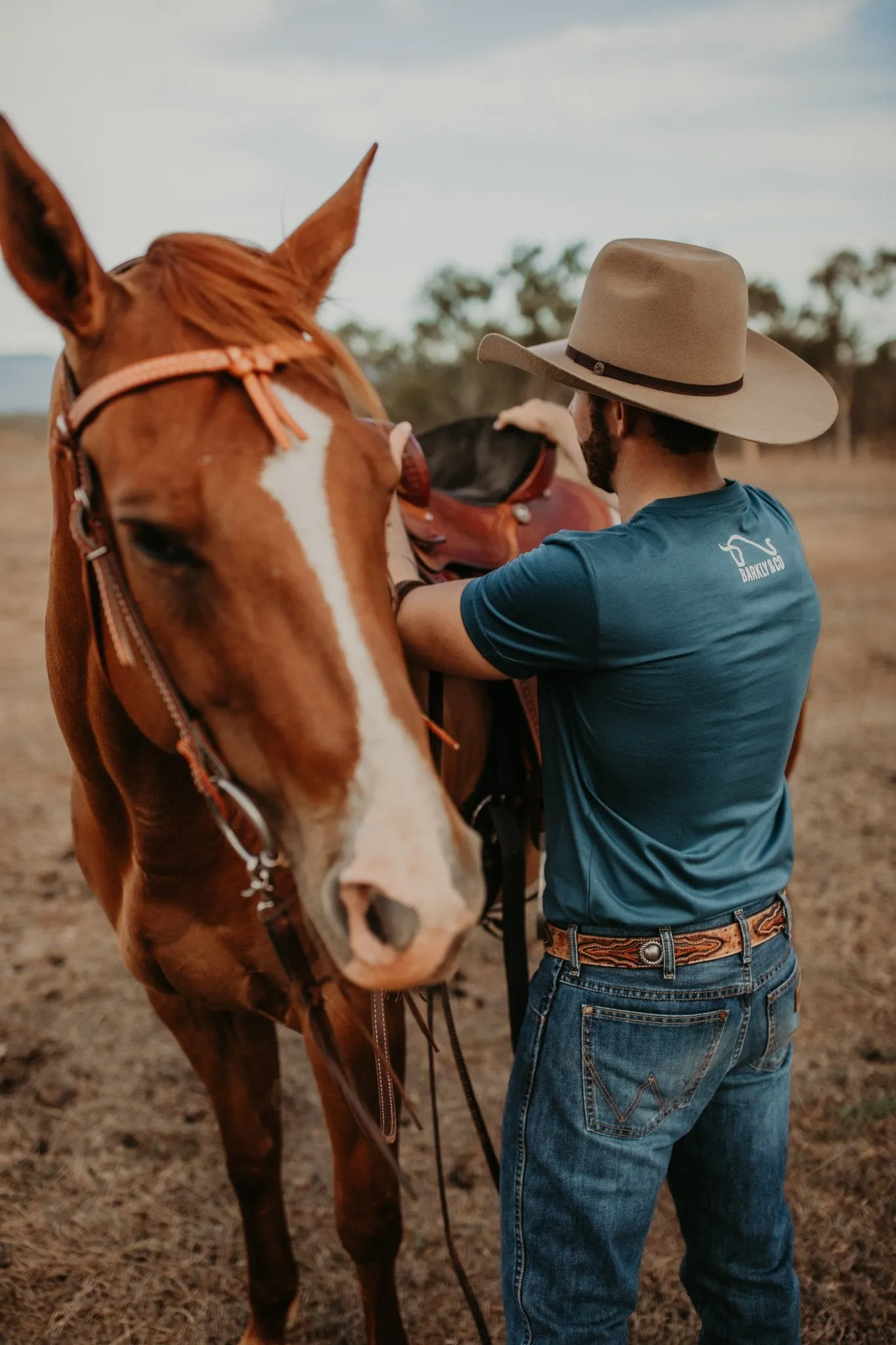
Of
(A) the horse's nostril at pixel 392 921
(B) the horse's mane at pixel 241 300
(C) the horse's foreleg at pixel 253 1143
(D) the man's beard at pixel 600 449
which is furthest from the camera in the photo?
(C) the horse's foreleg at pixel 253 1143

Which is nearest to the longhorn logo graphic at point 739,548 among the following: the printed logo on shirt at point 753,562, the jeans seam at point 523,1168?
the printed logo on shirt at point 753,562

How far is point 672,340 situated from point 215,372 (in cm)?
Result: 79

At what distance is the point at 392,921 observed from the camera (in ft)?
3.75

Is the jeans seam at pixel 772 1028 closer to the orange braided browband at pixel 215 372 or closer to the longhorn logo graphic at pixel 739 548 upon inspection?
the longhorn logo graphic at pixel 739 548

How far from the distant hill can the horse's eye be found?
2.55ft

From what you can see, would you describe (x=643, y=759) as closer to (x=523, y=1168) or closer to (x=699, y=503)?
(x=699, y=503)

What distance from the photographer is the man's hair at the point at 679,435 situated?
164cm

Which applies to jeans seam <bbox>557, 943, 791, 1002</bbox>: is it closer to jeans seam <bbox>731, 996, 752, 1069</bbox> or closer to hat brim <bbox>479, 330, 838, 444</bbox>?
jeans seam <bbox>731, 996, 752, 1069</bbox>

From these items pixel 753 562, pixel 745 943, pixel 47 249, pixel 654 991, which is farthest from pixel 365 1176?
pixel 47 249

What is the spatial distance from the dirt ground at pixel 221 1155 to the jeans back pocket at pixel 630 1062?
133cm

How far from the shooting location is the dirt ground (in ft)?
8.43

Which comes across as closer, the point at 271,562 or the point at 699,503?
the point at 271,562

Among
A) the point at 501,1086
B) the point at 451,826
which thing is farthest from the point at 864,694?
the point at 451,826

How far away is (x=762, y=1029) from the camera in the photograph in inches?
67.9
